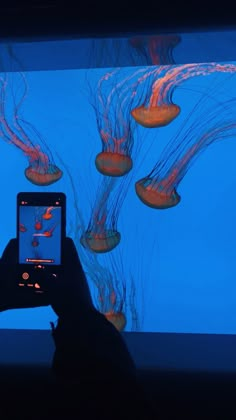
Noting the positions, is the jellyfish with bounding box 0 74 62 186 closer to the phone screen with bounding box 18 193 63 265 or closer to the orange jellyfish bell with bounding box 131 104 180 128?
the orange jellyfish bell with bounding box 131 104 180 128

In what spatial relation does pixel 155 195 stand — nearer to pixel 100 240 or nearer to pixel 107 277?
pixel 100 240

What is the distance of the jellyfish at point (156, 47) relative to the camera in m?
1.53

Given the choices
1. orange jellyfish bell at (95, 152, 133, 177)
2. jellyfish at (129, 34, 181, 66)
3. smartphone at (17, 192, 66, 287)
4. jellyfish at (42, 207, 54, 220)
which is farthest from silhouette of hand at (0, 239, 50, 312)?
orange jellyfish bell at (95, 152, 133, 177)

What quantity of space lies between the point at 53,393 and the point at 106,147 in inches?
53.9

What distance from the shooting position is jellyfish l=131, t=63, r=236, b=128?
2.23 m

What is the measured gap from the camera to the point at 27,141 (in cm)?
241

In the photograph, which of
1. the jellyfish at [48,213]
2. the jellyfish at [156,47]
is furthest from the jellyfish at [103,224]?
the jellyfish at [48,213]

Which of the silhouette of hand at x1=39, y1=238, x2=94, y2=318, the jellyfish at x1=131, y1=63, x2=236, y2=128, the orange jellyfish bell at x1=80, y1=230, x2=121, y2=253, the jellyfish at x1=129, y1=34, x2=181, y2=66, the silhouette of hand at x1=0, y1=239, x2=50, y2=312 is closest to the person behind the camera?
the silhouette of hand at x1=39, y1=238, x2=94, y2=318

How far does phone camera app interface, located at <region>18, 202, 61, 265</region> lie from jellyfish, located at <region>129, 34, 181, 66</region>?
0.64m

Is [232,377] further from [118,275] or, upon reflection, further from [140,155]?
[140,155]

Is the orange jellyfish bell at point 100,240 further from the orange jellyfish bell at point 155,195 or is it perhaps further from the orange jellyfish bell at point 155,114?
the orange jellyfish bell at point 155,114

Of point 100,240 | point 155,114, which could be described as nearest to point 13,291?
point 100,240

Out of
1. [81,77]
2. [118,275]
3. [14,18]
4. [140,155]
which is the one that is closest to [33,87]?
[81,77]

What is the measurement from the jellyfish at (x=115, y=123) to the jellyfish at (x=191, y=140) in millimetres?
200
